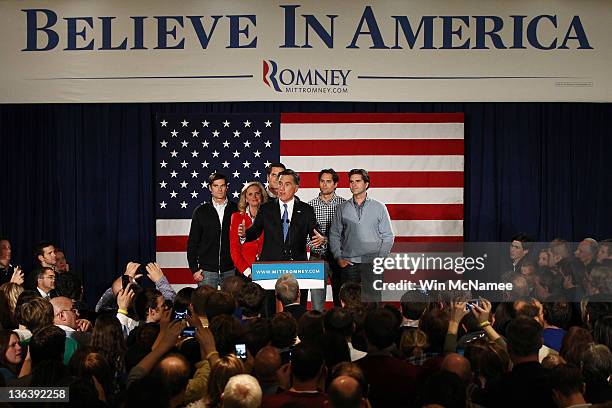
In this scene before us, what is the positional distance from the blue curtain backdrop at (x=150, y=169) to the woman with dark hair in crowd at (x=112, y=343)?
19.3 ft

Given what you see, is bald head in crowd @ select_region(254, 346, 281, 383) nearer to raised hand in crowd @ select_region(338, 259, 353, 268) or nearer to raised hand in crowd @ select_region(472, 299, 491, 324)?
raised hand in crowd @ select_region(472, 299, 491, 324)

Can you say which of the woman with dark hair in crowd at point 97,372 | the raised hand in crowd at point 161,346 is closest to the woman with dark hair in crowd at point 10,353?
the woman with dark hair in crowd at point 97,372

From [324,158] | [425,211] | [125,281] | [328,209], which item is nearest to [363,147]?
[324,158]

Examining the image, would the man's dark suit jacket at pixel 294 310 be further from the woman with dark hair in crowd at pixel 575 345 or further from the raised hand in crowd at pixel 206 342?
the woman with dark hair in crowd at pixel 575 345

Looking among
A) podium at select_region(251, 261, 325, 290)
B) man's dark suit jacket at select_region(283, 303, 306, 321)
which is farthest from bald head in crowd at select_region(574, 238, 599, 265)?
man's dark suit jacket at select_region(283, 303, 306, 321)

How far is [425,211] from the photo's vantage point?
34.5ft

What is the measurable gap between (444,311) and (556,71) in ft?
19.3

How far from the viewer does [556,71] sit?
10.3m

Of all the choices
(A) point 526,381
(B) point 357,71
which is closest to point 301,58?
(B) point 357,71

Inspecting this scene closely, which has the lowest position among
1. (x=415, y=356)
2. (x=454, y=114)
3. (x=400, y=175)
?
Answer: (x=415, y=356)

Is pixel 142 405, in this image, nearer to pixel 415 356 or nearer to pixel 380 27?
pixel 415 356

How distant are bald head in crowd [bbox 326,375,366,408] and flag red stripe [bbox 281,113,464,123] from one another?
7096mm

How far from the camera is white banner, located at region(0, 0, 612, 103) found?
1030 cm

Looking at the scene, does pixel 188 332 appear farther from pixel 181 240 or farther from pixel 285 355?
pixel 181 240
